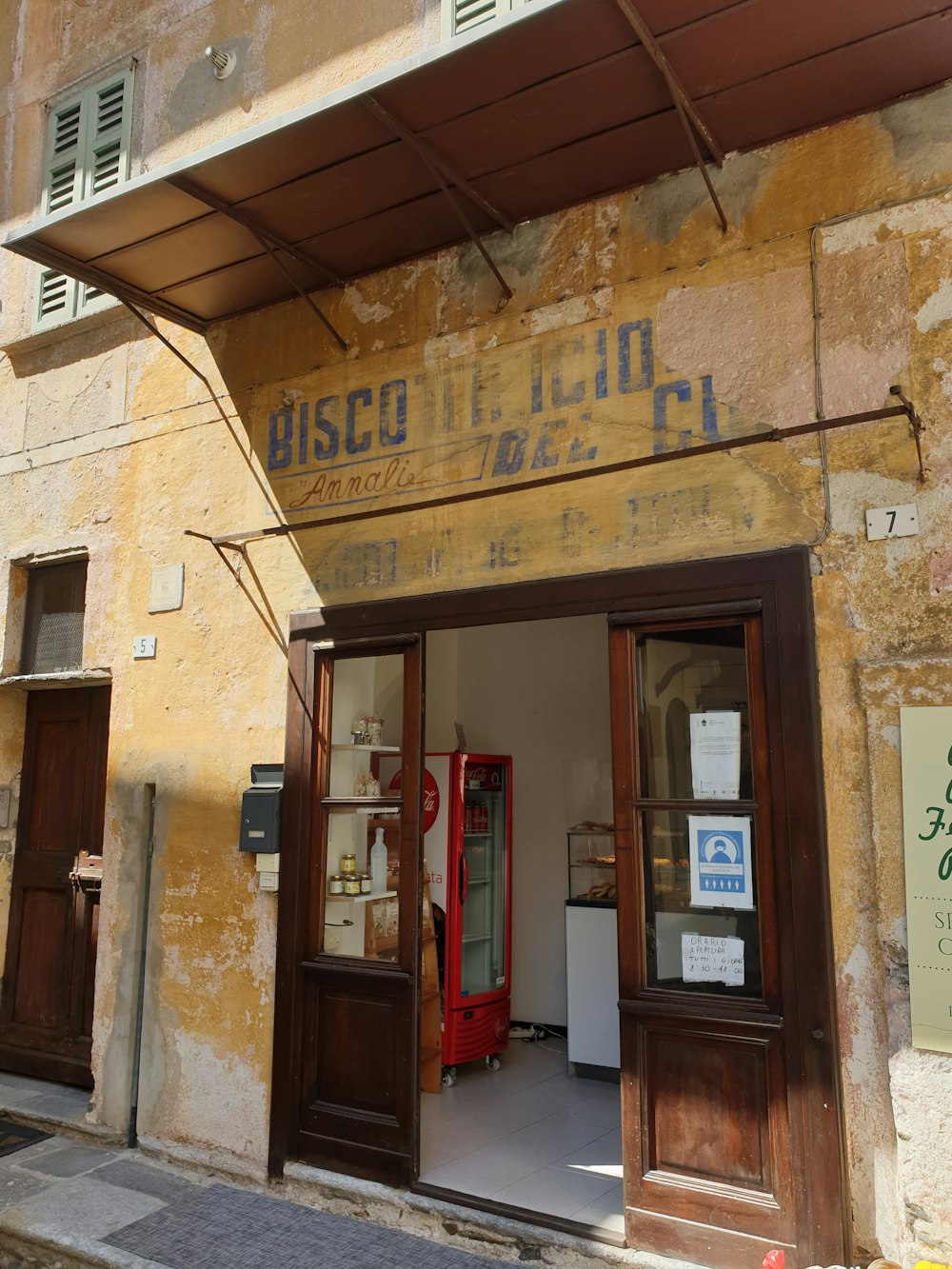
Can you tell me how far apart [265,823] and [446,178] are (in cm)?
324

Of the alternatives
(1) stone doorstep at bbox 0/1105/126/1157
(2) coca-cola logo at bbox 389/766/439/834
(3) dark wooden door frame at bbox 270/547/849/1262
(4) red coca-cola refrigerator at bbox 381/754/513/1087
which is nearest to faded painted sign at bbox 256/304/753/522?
(3) dark wooden door frame at bbox 270/547/849/1262

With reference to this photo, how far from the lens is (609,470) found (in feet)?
14.3

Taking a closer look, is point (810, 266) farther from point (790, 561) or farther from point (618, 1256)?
point (618, 1256)

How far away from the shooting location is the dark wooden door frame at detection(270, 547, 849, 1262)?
11.8 ft

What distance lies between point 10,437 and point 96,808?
106 inches

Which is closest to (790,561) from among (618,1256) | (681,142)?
(681,142)

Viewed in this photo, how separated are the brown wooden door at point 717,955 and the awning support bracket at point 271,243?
7.74 feet

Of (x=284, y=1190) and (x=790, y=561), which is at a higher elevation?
(x=790, y=561)

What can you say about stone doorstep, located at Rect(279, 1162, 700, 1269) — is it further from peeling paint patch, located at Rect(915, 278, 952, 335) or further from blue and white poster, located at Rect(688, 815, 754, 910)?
peeling paint patch, located at Rect(915, 278, 952, 335)

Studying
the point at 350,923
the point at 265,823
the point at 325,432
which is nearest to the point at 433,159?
the point at 325,432

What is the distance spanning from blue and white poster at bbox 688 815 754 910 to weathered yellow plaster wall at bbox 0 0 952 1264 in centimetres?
36

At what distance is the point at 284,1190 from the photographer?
496cm

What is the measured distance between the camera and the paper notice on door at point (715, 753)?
4.04 meters

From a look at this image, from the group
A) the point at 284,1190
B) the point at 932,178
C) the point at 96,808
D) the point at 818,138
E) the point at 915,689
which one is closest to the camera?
the point at 915,689
